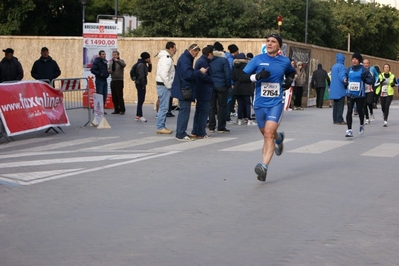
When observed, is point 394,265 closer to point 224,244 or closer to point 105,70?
point 224,244

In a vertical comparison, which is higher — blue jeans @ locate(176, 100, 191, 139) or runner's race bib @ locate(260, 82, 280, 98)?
runner's race bib @ locate(260, 82, 280, 98)

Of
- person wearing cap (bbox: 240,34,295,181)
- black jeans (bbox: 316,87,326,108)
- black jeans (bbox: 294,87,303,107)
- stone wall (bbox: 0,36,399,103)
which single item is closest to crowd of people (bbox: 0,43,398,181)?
person wearing cap (bbox: 240,34,295,181)

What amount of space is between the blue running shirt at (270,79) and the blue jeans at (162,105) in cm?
629

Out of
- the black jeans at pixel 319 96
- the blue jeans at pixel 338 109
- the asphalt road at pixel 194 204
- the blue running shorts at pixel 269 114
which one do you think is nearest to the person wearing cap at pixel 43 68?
the asphalt road at pixel 194 204

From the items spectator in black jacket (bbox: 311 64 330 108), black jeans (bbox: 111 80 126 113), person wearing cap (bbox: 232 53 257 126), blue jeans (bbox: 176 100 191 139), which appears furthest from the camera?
spectator in black jacket (bbox: 311 64 330 108)

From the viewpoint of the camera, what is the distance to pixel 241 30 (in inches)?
1964

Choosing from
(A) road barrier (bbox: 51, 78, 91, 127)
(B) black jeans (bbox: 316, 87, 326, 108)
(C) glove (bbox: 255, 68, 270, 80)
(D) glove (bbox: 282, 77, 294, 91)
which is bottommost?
(B) black jeans (bbox: 316, 87, 326, 108)

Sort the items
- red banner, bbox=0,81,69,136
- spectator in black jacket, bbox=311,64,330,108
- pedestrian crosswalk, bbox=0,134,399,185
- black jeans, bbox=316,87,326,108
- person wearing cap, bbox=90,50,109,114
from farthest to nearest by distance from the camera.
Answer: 1. black jeans, bbox=316,87,326,108
2. spectator in black jacket, bbox=311,64,330,108
3. person wearing cap, bbox=90,50,109,114
4. red banner, bbox=0,81,69,136
5. pedestrian crosswalk, bbox=0,134,399,185

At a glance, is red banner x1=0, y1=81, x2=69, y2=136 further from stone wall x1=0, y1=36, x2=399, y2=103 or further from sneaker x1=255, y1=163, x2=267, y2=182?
stone wall x1=0, y1=36, x2=399, y2=103

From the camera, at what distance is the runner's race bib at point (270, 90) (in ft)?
36.7

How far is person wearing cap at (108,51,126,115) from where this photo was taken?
2383 centimetres

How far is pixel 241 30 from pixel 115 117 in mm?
28049

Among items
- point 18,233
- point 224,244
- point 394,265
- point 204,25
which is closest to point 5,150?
point 18,233

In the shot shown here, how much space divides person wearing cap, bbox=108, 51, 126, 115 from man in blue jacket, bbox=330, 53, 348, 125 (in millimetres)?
6141
